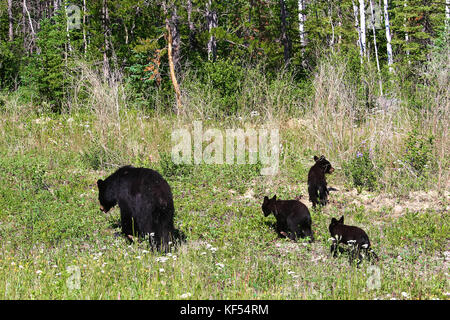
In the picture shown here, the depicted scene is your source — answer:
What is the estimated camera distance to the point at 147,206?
6.02 meters

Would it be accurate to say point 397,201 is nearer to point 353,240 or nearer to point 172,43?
point 353,240

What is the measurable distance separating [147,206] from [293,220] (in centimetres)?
213

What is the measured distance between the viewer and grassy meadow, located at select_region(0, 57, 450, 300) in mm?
5074

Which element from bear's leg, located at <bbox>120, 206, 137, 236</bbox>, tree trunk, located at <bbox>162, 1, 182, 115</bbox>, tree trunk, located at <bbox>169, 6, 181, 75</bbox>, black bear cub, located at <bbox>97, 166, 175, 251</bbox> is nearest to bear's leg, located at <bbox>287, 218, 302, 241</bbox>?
black bear cub, located at <bbox>97, 166, 175, 251</bbox>

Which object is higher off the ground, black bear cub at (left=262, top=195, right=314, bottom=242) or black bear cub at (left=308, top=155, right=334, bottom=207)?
black bear cub at (left=308, top=155, right=334, bottom=207)

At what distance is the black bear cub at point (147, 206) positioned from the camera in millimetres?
5992

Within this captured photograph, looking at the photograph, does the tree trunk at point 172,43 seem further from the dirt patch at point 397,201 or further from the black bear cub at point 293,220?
the black bear cub at point 293,220

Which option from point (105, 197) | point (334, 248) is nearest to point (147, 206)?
point (105, 197)

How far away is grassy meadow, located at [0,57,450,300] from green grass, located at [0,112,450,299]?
0.09ft

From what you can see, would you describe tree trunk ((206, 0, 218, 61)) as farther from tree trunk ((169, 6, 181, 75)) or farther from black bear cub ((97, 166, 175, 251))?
black bear cub ((97, 166, 175, 251))

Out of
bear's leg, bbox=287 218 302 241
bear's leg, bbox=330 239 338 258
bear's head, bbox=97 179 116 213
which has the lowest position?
bear's leg, bbox=330 239 338 258

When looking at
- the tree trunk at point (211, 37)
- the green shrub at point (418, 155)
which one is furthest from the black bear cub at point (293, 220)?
the tree trunk at point (211, 37)

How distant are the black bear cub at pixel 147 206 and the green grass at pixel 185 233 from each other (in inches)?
9.0

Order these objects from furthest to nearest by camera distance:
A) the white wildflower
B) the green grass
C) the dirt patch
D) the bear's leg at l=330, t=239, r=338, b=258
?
1. the dirt patch
2. the bear's leg at l=330, t=239, r=338, b=258
3. the green grass
4. the white wildflower
